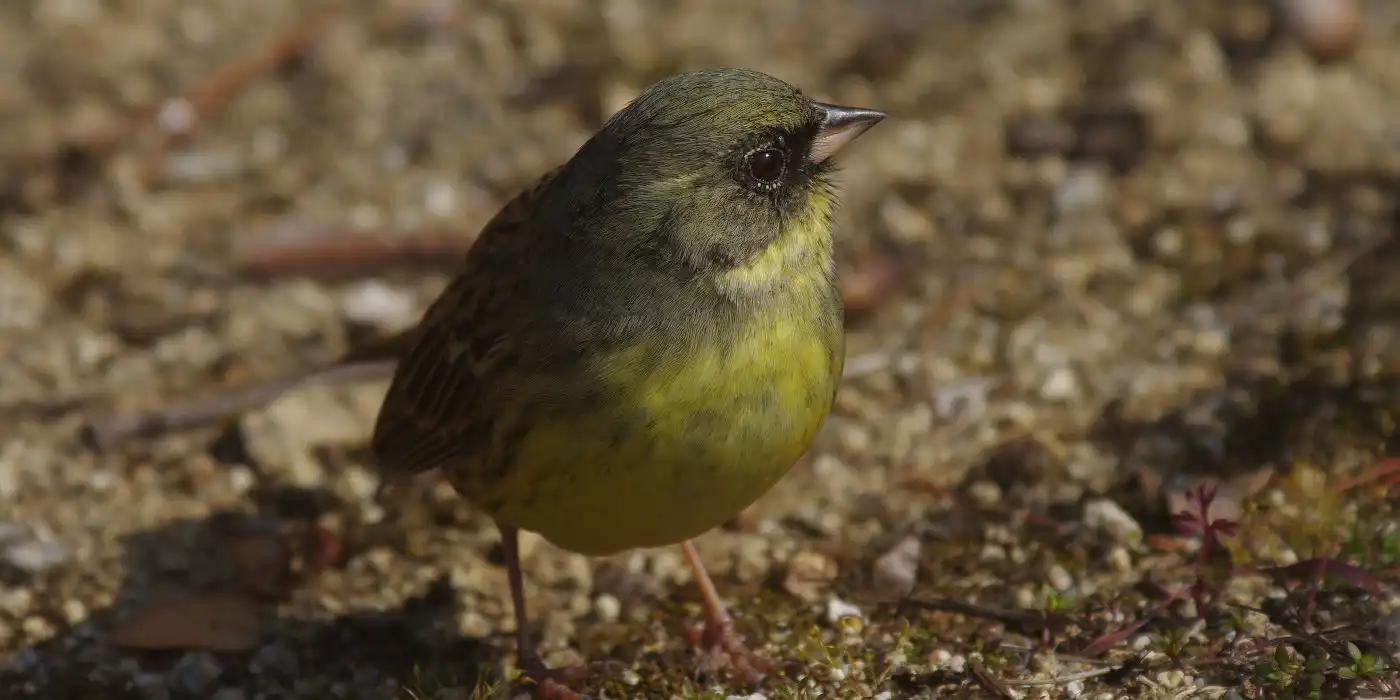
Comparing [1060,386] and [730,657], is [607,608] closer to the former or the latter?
[730,657]

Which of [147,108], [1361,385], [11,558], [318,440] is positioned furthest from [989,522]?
[147,108]

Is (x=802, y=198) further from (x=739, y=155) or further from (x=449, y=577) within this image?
(x=449, y=577)

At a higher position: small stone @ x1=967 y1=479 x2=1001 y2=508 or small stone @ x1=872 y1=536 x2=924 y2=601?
small stone @ x1=967 y1=479 x2=1001 y2=508

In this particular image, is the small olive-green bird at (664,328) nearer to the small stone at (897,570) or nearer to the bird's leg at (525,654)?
the bird's leg at (525,654)

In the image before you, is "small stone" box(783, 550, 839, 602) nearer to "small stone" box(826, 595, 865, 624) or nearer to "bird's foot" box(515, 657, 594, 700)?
"small stone" box(826, 595, 865, 624)

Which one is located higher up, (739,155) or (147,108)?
(147,108)

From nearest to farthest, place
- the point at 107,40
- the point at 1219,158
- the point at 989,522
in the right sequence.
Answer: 1. the point at 989,522
2. the point at 1219,158
3. the point at 107,40

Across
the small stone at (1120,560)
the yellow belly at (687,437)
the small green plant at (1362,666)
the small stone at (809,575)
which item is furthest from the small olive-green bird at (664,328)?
the small green plant at (1362,666)

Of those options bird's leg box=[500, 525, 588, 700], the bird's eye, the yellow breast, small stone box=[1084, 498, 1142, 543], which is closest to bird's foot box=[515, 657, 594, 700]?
bird's leg box=[500, 525, 588, 700]

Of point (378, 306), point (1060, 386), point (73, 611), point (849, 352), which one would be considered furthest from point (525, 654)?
point (378, 306)
